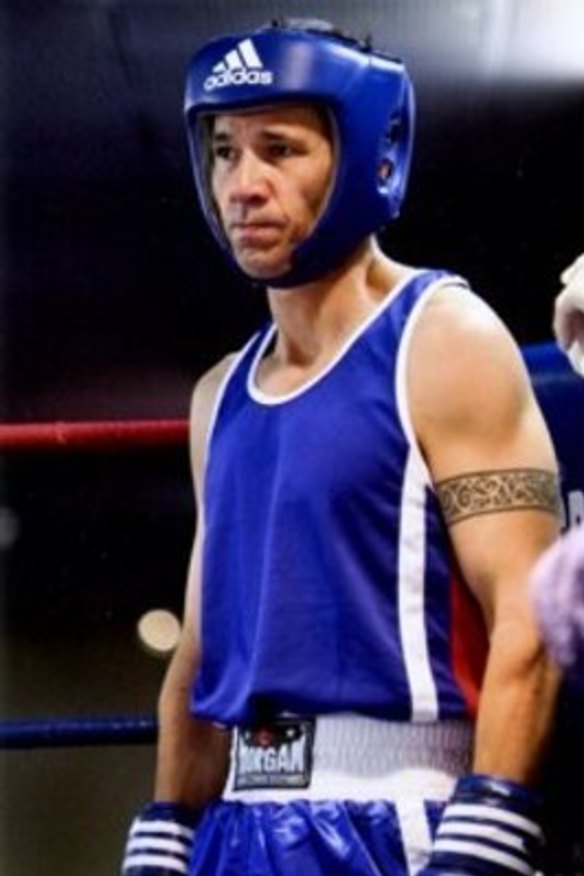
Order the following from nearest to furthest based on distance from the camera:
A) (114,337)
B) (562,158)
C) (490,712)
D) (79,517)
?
(490,712) → (562,158) → (114,337) → (79,517)

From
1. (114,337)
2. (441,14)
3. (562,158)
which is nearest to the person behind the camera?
(441,14)

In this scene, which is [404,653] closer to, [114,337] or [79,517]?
[114,337]

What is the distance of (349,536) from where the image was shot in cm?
129

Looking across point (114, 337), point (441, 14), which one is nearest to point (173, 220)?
point (114, 337)

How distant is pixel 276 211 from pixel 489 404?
0.85 feet

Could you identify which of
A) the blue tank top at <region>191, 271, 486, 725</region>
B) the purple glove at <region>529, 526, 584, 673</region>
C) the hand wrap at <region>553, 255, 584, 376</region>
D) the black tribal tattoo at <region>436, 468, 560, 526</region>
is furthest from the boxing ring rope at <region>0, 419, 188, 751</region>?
the purple glove at <region>529, 526, 584, 673</region>

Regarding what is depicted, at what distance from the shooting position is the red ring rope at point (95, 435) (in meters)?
1.82

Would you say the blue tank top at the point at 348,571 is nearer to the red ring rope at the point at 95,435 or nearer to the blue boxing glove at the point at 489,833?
the blue boxing glove at the point at 489,833

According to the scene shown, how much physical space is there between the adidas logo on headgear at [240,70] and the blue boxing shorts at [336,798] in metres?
0.54

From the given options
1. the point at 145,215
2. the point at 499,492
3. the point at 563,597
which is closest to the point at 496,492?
the point at 499,492

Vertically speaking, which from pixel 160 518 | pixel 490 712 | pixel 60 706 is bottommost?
pixel 60 706

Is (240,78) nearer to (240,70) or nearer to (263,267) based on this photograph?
(240,70)

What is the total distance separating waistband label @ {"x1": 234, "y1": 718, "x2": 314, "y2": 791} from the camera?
128 centimetres

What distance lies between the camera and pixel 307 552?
4.26 ft
